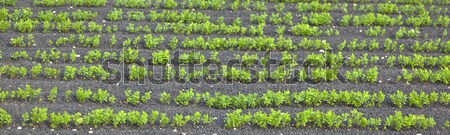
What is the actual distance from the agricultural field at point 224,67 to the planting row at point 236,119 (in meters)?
0.02

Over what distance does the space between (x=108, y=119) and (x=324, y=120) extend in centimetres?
306

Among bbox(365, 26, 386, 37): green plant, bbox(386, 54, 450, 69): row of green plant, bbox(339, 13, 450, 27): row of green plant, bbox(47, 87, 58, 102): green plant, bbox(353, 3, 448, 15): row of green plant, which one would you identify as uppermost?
bbox(353, 3, 448, 15): row of green plant

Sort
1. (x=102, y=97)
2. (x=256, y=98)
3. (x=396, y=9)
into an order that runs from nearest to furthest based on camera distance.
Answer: (x=102, y=97) < (x=256, y=98) < (x=396, y=9)

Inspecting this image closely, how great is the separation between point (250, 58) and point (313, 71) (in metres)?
1.06

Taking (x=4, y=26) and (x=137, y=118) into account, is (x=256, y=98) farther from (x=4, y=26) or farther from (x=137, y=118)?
(x=4, y=26)

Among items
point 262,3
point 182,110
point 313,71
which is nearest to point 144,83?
point 182,110

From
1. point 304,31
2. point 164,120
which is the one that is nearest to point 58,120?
point 164,120

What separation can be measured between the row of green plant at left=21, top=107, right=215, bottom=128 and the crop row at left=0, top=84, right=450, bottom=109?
34cm

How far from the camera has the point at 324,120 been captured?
8.26m

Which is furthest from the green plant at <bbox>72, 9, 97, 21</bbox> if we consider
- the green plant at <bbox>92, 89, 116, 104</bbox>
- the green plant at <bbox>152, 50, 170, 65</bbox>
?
the green plant at <bbox>92, 89, 116, 104</bbox>

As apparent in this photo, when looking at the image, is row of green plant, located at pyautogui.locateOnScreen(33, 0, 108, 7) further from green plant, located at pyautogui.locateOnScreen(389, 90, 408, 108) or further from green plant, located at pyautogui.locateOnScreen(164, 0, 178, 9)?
green plant, located at pyautogui.locateOnScreen(389, 90, 408, 108)

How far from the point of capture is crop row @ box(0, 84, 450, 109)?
8375 millimetres

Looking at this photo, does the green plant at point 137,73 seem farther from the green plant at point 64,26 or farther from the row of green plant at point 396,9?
the row of green plant at point 396,9

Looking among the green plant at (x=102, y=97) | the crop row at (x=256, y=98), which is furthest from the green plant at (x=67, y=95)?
the green plant at (x=102, y=97)
